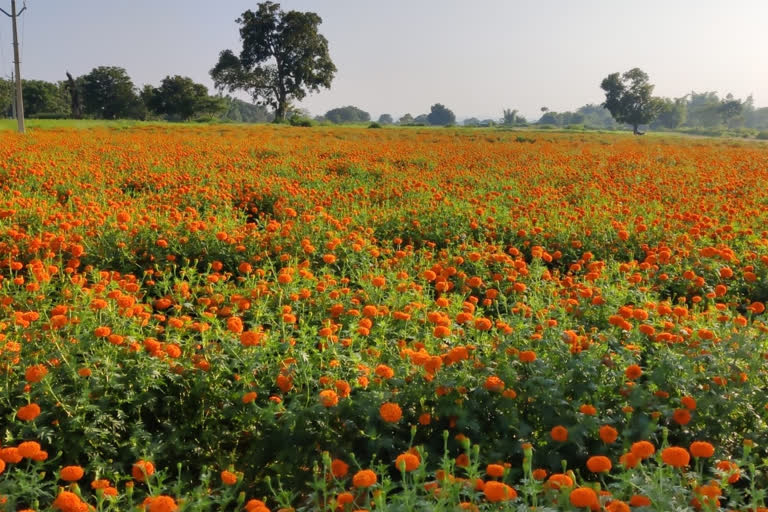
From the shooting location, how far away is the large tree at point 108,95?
6725 cm

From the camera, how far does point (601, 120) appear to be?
184500 mm

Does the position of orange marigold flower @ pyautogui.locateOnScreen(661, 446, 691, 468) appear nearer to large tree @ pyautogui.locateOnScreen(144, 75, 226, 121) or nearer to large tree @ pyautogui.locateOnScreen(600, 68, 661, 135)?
large tree @ pyautogui.locateOnScreen(144, 75, 226, 121)

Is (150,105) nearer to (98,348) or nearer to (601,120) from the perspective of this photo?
(98,348)

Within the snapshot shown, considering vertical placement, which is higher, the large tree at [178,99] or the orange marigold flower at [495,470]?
the large tree at [178,99]

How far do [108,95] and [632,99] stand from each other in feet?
217

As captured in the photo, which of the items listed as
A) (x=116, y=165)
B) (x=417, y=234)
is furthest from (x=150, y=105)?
(x=417, y=234)

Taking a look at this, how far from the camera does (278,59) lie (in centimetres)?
5075

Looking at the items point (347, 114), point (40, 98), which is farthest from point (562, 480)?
point (347, 114)

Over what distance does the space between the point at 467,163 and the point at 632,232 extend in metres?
6.79

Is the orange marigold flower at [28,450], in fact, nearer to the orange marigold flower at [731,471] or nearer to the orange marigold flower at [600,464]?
the orange marigold flower at [600,464]

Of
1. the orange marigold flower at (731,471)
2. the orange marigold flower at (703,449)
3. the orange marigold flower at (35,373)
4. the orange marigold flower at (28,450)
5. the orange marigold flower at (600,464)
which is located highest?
the orange marigold flower at (35,373)

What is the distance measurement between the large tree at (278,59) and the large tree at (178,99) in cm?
857

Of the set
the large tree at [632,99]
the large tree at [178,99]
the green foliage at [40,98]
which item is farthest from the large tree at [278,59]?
the large tree at [632,99]

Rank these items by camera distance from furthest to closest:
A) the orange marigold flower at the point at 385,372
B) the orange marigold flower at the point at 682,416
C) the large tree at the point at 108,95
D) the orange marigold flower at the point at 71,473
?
the large tree at the point at 108,95, the orange marigold flower at the point at 385,372, the orange marigold flower at the point at 682,416, the orange marigold flower at the point at 71,473
